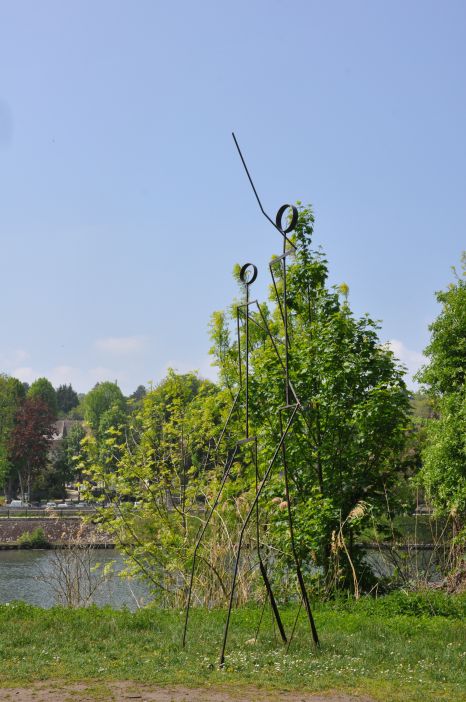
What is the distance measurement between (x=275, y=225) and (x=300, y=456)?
190 inches

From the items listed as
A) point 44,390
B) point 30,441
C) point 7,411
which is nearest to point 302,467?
point 30,441

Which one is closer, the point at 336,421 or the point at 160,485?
the point at 336,421

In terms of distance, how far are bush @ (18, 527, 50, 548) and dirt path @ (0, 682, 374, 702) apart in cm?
3006

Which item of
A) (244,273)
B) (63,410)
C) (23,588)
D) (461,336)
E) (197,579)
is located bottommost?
(23,588)

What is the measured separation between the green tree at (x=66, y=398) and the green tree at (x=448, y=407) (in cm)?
10039

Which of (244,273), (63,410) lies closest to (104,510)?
(244,273)

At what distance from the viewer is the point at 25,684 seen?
20.0ft

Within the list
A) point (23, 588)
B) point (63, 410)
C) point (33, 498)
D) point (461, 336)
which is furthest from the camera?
point (63, 410)

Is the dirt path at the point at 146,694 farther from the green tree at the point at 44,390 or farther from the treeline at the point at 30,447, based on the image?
the green tree at the point at 44,390

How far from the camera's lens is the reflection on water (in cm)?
1594

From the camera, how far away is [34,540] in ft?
115

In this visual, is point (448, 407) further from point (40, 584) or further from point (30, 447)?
point (30, 447)

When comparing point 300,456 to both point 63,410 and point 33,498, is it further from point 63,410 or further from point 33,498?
point 63,410

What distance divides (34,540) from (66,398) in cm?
8158
